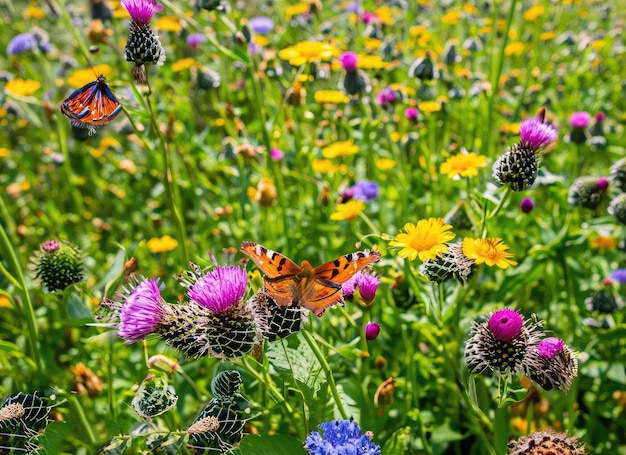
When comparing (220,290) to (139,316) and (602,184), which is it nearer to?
(139,316)

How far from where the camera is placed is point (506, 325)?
1.25 metres

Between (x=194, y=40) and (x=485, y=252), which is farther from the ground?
(x=194, y=40)

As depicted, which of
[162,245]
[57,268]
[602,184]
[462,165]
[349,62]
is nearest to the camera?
[57,268]

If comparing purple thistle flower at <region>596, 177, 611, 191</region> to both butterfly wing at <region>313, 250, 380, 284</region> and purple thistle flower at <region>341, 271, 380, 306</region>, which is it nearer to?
purple thistle flower at <region>341, 271, 380, 306</region>

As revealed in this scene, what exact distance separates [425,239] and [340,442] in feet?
1.84

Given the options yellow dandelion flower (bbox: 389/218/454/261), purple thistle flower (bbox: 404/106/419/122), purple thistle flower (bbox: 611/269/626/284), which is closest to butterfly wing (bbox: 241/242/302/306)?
yellow dandelion flower (bbox: 389/218/454/261)

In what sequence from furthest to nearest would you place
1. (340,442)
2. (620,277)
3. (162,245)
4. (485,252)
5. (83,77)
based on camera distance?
1. (83,77)
2. (162,245)
3. (620,277)
4. (485,252)
5. (340,442)

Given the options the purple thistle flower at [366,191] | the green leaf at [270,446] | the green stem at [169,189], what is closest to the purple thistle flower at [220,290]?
the green leaf at [270,446]

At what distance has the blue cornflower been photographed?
1087mm

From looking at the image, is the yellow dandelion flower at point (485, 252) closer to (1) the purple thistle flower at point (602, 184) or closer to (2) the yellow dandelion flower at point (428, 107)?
(1) the purple thistle flower at point (602, 184)

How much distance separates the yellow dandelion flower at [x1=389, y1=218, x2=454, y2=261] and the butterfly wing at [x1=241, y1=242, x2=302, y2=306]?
36 centimetres

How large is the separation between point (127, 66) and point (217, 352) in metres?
3.32

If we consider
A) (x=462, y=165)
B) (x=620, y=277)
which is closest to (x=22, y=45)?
(x=462, y=165)

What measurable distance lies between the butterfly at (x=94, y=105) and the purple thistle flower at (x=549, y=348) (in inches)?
47.1
